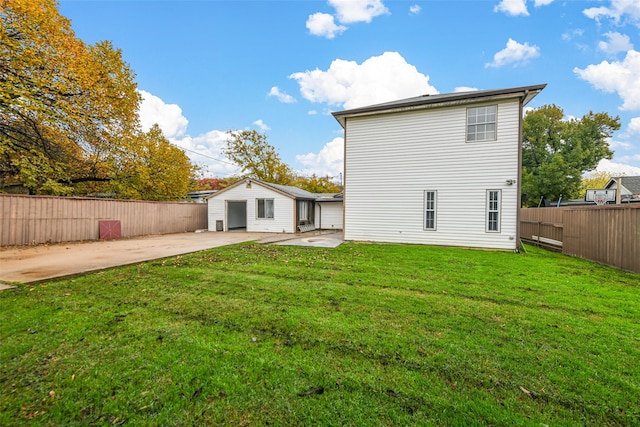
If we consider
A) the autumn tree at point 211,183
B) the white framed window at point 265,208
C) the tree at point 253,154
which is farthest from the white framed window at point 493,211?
the autumn tree at point 211,183

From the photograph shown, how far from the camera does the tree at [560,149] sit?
2533cm

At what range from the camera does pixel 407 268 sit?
6.48 m

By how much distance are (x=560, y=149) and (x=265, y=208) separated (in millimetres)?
30598

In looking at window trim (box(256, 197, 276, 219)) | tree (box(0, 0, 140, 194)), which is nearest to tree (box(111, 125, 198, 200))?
tree (box(0, 0, 140, 194))

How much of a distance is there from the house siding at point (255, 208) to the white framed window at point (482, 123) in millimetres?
10108

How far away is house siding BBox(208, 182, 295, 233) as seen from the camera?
16.6 m

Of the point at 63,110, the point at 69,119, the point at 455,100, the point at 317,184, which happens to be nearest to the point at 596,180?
the point at 317,184

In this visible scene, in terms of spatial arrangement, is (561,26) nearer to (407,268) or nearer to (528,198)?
(407,268)

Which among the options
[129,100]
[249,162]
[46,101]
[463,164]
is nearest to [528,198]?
[463,164]

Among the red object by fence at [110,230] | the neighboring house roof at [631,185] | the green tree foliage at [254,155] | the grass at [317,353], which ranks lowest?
the grass at [317,353]

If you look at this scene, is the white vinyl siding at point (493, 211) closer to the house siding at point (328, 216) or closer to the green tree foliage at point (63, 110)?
the house siding at point (328, 216)

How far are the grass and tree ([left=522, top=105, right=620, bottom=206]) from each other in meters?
26.6

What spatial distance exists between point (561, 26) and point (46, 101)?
21971 mm

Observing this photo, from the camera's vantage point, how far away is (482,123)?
9820mm
